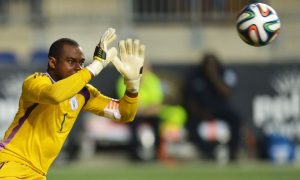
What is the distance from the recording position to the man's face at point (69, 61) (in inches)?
305

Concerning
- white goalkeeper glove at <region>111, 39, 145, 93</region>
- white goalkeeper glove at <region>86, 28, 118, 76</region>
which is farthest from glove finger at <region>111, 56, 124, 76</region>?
white goalkeeper glove at <region>86, 28, 118, 76</region>

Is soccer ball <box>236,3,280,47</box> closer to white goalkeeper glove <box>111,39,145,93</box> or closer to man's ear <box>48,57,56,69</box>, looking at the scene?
white goalkeeper glove <box>111,39,145,93</box>

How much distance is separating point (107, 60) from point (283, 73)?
10619 mm

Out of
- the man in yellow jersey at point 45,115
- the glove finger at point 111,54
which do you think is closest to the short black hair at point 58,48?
the man in yellow jersey at point 45,115

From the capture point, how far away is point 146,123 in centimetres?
1695

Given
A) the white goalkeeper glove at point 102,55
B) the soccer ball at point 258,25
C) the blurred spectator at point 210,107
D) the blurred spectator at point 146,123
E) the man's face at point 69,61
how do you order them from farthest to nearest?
the blurred spectator at point 210,107 < the blurred spectator at point 146,123 < the soccer ball at point 258,25 < the man's face at point 69,61 < the white goalkeeper glove at point 102,55

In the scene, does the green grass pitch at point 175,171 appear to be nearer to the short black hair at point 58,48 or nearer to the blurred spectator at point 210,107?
the blurred spectator at point 210,107

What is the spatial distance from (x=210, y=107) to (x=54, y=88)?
10.4 meters

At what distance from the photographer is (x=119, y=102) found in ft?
27.7

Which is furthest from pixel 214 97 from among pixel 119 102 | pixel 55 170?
pixel 119 102

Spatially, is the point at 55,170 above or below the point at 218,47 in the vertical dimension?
below

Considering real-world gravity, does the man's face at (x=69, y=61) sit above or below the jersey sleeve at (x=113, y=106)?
above

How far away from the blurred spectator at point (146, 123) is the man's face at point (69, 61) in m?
9.18

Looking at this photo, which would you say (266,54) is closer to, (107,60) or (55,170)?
(55,170)
